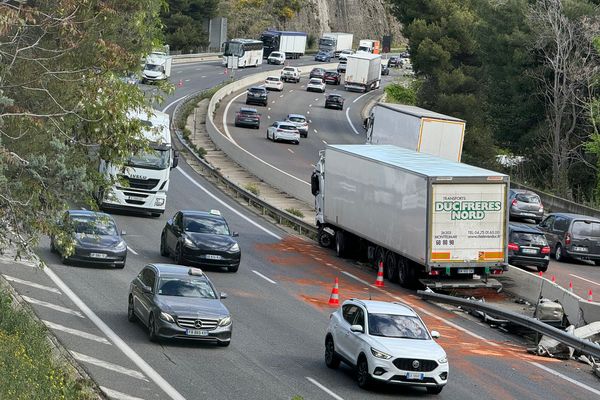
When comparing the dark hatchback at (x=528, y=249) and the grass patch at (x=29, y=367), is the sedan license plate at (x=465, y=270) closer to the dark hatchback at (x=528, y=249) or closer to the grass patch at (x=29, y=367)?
the dark hatchback at (x=528, y=249)

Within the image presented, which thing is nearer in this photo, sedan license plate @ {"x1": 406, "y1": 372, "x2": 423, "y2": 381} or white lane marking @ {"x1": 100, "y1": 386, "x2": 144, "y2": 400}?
white lane marking @ {"x1": 100, "y1": 386, "x2": 144, "y2": 400}

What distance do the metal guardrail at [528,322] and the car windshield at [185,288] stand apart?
7.35m

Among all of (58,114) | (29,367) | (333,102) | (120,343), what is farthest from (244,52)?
(29,367)

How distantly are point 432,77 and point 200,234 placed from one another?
5333 centimetres

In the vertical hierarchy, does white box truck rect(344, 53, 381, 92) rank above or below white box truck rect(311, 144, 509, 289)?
below

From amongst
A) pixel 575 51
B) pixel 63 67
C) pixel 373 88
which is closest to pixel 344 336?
pixel 63 67

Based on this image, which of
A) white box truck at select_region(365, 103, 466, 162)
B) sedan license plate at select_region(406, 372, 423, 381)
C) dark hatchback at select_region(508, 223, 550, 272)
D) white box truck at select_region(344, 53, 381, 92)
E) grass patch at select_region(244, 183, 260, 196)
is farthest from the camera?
white box truck at select_region(344, 53, 381, 92)

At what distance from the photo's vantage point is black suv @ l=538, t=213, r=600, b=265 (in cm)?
4194

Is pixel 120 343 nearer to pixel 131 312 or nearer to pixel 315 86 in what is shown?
pixel 131 312

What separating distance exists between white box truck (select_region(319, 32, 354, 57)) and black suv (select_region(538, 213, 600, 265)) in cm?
11179

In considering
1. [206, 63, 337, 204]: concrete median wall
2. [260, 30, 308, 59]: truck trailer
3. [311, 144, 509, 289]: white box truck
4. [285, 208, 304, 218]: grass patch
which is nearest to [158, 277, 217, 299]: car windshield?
[311, 144, 509, 289]: white box truck

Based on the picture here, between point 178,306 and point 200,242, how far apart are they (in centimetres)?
1028

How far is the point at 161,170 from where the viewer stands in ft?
142

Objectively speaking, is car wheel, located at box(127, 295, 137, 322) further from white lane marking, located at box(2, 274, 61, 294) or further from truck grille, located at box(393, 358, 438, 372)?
truck grille, located at box(393, 358, 438, 372)
